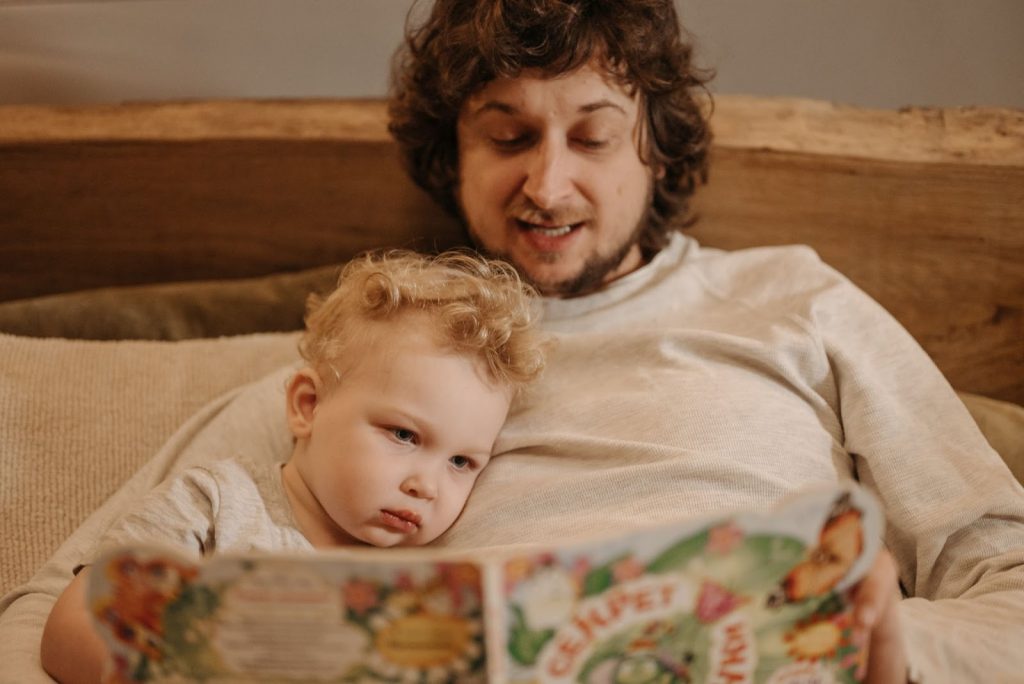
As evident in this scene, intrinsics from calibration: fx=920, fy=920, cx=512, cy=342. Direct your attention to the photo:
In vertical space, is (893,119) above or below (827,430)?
above

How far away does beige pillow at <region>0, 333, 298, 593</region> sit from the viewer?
4.39 ft

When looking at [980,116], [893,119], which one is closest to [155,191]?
[893,119]

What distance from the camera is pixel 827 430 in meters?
1.29

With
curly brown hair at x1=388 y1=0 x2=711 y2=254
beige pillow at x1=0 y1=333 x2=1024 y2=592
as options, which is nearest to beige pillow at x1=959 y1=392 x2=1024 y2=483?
beige pillow at x1=0 y1=333 x2=1024 y2=592

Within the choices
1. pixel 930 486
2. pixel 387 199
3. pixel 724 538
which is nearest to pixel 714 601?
pixel 724 538

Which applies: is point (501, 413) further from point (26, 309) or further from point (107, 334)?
point (26, 309)

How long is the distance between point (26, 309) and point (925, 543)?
1465 mm

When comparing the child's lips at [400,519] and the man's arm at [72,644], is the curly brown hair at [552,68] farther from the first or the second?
the man's arm at [72,644]

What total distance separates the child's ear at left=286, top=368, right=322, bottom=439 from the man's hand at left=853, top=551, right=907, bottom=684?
69 cm

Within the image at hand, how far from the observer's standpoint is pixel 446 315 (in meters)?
1.14

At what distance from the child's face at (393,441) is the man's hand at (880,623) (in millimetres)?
502

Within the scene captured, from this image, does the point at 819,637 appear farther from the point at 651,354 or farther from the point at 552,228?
the point at 552,228

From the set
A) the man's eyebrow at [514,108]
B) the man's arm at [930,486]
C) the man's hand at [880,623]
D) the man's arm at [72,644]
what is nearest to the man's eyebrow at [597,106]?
the man's eyebrow at [514,108]

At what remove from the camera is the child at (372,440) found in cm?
105
